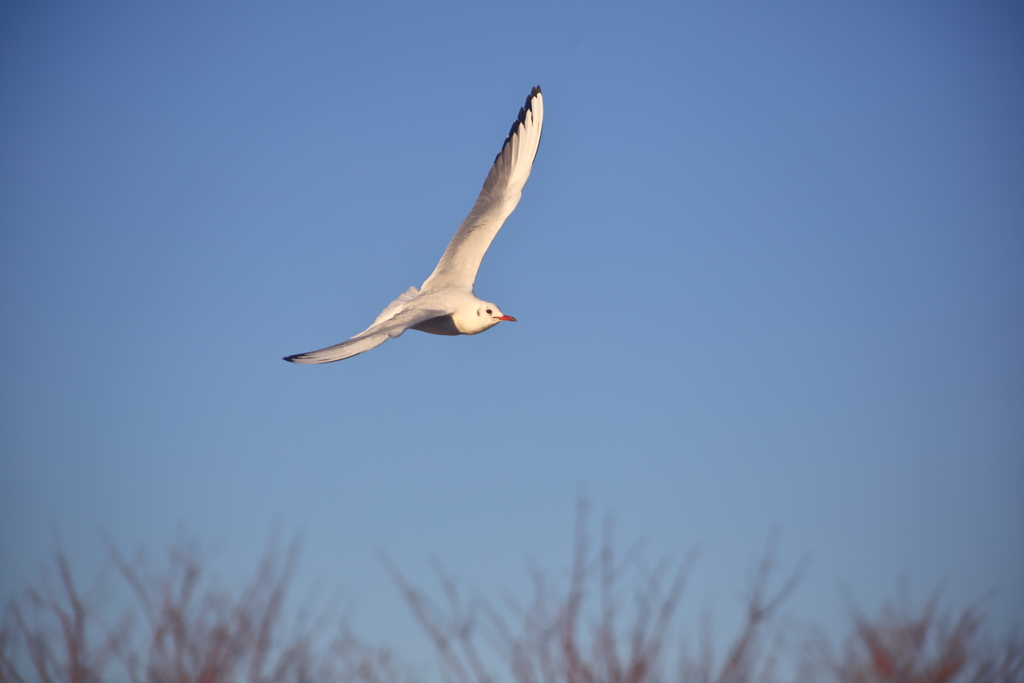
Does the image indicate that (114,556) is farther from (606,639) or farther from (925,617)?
(925,617)

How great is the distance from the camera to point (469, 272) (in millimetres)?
10883

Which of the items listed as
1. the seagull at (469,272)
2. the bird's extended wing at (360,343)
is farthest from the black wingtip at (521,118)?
the bird's extended wing at (360,343)

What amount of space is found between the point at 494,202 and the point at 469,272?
113 cm

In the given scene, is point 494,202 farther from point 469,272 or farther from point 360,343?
point 360,343

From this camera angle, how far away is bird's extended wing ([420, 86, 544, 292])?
10914mm

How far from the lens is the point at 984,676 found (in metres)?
6.02

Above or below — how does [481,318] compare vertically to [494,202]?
below

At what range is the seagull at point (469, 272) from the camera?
8361mm

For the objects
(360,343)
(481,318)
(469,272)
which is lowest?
(360,343)

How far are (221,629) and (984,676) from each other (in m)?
4.82

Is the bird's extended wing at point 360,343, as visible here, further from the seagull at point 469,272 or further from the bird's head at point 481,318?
the bird's head at point 481,318

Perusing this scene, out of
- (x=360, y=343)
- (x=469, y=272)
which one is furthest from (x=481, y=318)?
(x=360, y=343)

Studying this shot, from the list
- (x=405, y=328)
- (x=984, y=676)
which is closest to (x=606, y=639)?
(x=984, y=676)

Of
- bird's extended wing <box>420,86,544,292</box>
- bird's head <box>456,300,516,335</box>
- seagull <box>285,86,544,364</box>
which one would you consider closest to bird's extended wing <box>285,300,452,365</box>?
seagull <box>285,86,544,364</box>
